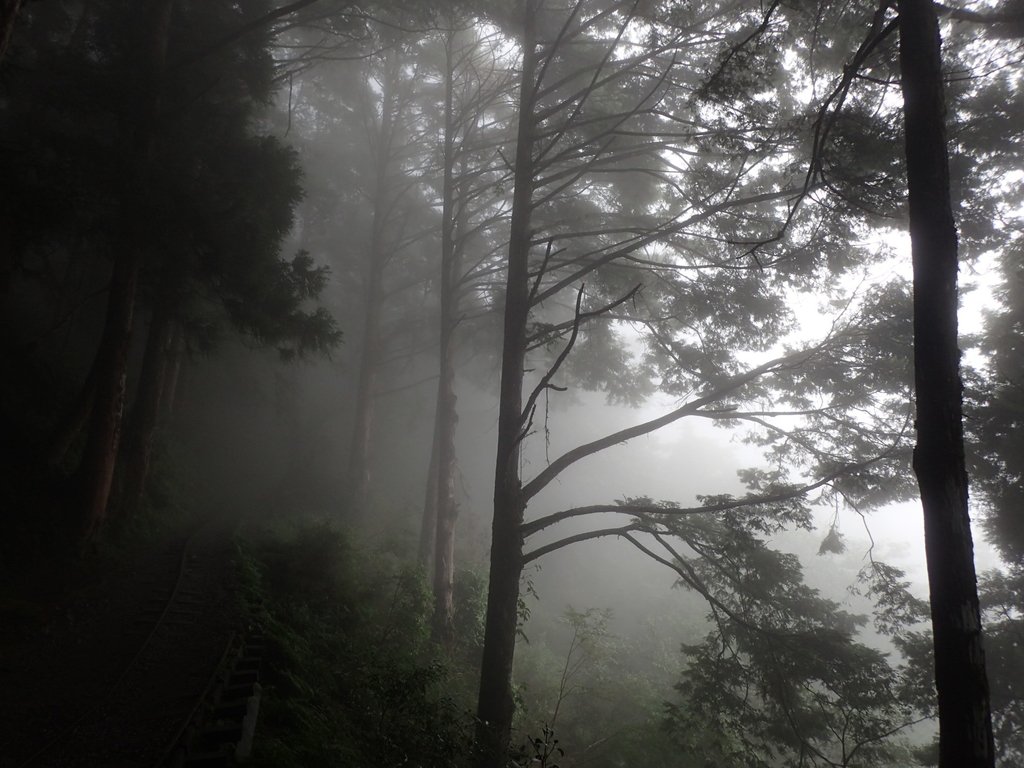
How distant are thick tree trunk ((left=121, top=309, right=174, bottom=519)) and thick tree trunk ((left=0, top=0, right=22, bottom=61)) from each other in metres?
6.83

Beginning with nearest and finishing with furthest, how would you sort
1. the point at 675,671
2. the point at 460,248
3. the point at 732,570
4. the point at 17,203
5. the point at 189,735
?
the point at 189,735 < the point at 732,570 < the point at 17,203 < the point at 460,248 < the point at 675,671

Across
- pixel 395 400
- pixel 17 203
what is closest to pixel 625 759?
pixel 17 203

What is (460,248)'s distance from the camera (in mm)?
14609

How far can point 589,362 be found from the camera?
14625 millimetres

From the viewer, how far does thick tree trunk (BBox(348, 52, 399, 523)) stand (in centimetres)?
1792

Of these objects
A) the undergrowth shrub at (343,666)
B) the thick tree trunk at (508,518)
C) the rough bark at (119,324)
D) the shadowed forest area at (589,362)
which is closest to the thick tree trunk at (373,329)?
the shadowed forest area at (589,362)

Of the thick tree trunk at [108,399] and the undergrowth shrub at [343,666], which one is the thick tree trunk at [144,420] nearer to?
the thick tree trunk at [108,399]

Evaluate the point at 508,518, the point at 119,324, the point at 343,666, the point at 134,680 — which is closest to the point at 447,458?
the point at 508,518

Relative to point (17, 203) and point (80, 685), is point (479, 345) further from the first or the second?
point (80, 685)

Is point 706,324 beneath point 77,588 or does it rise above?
above

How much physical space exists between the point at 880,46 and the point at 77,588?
42.3ft

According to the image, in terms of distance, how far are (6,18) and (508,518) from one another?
7.31 m

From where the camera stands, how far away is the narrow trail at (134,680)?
170 inches

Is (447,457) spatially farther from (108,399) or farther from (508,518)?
(108,399)
